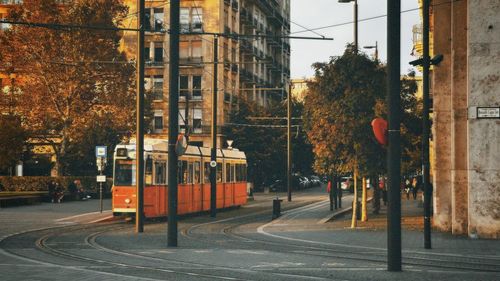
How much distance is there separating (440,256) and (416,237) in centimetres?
586

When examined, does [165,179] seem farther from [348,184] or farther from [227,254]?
[348,184]

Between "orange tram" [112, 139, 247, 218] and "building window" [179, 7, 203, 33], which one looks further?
"building window" [179, 7, 203, 33]

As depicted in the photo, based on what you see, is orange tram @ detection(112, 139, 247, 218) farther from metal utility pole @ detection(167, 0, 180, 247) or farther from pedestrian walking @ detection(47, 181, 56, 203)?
pedestrian walking @ detection(47, 181, 56, 203)

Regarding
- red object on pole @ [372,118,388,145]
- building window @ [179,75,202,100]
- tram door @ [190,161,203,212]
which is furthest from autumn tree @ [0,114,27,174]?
red object on pole @ [372,118,388,145]

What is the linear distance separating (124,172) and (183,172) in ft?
11.4

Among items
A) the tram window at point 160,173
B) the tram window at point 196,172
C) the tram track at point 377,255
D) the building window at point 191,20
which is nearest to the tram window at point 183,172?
the tram window at point 196,172

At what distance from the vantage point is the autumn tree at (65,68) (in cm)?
5738

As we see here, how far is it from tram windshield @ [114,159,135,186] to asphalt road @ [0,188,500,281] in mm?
1747

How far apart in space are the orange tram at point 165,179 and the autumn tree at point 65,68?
58.7 feet

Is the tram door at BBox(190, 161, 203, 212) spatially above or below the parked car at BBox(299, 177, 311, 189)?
above

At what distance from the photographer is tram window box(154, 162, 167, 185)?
32559mm

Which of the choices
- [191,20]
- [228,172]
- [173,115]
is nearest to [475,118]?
[173,115]

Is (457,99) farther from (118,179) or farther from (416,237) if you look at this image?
(118,179)

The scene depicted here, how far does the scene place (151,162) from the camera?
3228 centimetres
